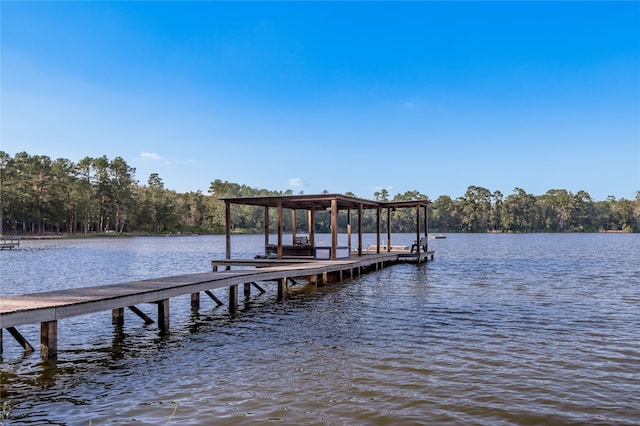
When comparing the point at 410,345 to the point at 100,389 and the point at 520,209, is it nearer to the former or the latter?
the point at 100,389

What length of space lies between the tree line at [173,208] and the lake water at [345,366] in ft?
247

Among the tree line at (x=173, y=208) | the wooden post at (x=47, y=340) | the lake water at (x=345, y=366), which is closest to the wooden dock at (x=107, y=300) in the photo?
the wooden post at (x=47, y=340)

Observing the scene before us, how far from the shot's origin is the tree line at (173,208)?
79062mm

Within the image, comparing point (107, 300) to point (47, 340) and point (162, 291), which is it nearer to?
point (47, 340)

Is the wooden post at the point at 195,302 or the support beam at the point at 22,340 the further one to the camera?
the wooden post at the point at 195,302

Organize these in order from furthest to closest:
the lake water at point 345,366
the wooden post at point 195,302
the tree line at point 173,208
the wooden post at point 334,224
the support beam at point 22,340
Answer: the tree line at point 173,208
the wooden post at point 334,224
the wooden post at point 195,302
the support beam at point 22,340
the lake water at point 345,366

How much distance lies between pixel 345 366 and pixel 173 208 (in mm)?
Answer: 107401

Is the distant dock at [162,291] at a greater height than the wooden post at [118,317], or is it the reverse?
the distant dock at [162,291]

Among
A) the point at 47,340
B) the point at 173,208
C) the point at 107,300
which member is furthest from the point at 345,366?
the point at 173,208

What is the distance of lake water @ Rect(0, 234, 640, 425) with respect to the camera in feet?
20.0

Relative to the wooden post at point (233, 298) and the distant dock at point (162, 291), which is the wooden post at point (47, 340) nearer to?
the distant dock at point (162, 291)

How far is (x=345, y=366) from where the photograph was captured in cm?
812

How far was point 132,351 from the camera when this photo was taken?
9.37 meters

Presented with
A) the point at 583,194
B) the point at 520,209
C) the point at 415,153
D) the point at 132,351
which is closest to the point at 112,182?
the point at 415,153
